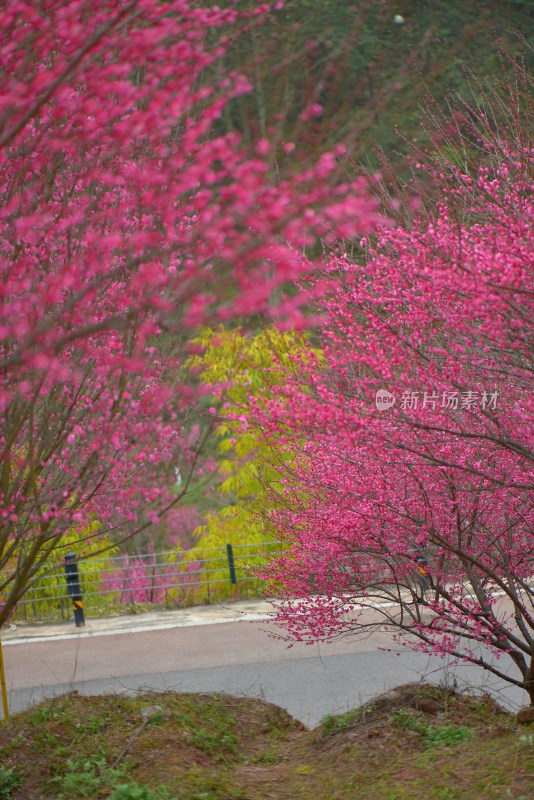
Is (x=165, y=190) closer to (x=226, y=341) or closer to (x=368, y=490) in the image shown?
(x=368, y=490)

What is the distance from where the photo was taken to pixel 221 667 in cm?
1132

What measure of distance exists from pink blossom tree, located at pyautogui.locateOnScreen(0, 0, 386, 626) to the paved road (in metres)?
5.26

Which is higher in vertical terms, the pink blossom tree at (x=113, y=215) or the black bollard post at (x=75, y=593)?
the pink blossom tree at (x=113, y=215)

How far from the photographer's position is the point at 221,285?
305 cm

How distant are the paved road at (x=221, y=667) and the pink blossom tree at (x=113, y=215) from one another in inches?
207

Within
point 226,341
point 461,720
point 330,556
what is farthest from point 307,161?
point 226,341

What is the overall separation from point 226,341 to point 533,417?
10.5m

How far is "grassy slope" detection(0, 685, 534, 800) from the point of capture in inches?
203

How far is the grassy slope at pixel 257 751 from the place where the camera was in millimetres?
5168

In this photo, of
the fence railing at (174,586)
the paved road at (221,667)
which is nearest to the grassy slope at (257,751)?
the paved road at (221,667)

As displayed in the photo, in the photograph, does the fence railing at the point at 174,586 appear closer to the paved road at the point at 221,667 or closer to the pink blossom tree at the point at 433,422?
the paved road at the point at 221,667

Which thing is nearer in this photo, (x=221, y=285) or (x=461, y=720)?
(x=221, y=285)

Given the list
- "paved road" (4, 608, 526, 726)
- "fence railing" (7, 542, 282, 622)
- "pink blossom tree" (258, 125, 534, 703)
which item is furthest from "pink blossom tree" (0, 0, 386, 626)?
"fence railing" (7, 542, 282, 622)

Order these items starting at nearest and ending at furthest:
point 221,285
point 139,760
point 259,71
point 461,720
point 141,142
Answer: point 221,285 → point 259,71 → point 141,142 → point 139,760 → point 461,720
